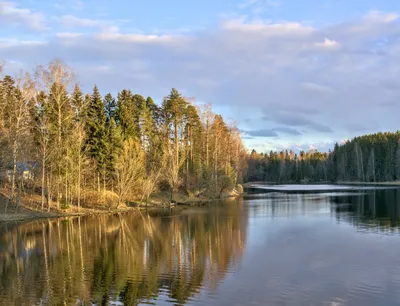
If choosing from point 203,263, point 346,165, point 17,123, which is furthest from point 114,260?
point 346,165

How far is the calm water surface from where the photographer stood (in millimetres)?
16109

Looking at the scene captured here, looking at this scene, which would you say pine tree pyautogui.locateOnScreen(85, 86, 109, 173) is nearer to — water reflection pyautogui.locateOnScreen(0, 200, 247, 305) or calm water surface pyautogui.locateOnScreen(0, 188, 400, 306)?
water reflection pyautogui.locateOnScreen(0, 200, 247, 305)

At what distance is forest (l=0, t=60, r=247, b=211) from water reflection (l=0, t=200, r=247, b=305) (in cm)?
959

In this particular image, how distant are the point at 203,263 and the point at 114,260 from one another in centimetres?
526

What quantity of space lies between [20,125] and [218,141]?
45450 mm

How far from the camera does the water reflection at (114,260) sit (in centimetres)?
1666

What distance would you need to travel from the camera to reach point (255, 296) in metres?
15.9

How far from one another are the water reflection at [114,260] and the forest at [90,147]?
9587 mm

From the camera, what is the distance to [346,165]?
15762 cm

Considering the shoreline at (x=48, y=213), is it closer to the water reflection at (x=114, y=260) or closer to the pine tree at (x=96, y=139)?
the water reflection at (x=114, y=260)

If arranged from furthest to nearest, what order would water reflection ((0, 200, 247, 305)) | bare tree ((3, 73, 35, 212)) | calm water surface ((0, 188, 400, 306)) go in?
bare tree ((3, 73, 35, 212)) < water reflection ((0, 200, 247, 305)) < calm water surface ((0, 188, 400, 306))

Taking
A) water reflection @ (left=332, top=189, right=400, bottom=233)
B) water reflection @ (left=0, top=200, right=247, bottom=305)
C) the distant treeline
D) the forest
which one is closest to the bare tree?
the forest

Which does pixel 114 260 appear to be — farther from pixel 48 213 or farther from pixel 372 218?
pixel 372 218

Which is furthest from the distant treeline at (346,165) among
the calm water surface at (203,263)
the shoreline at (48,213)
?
the calm water surface at (203,263)
